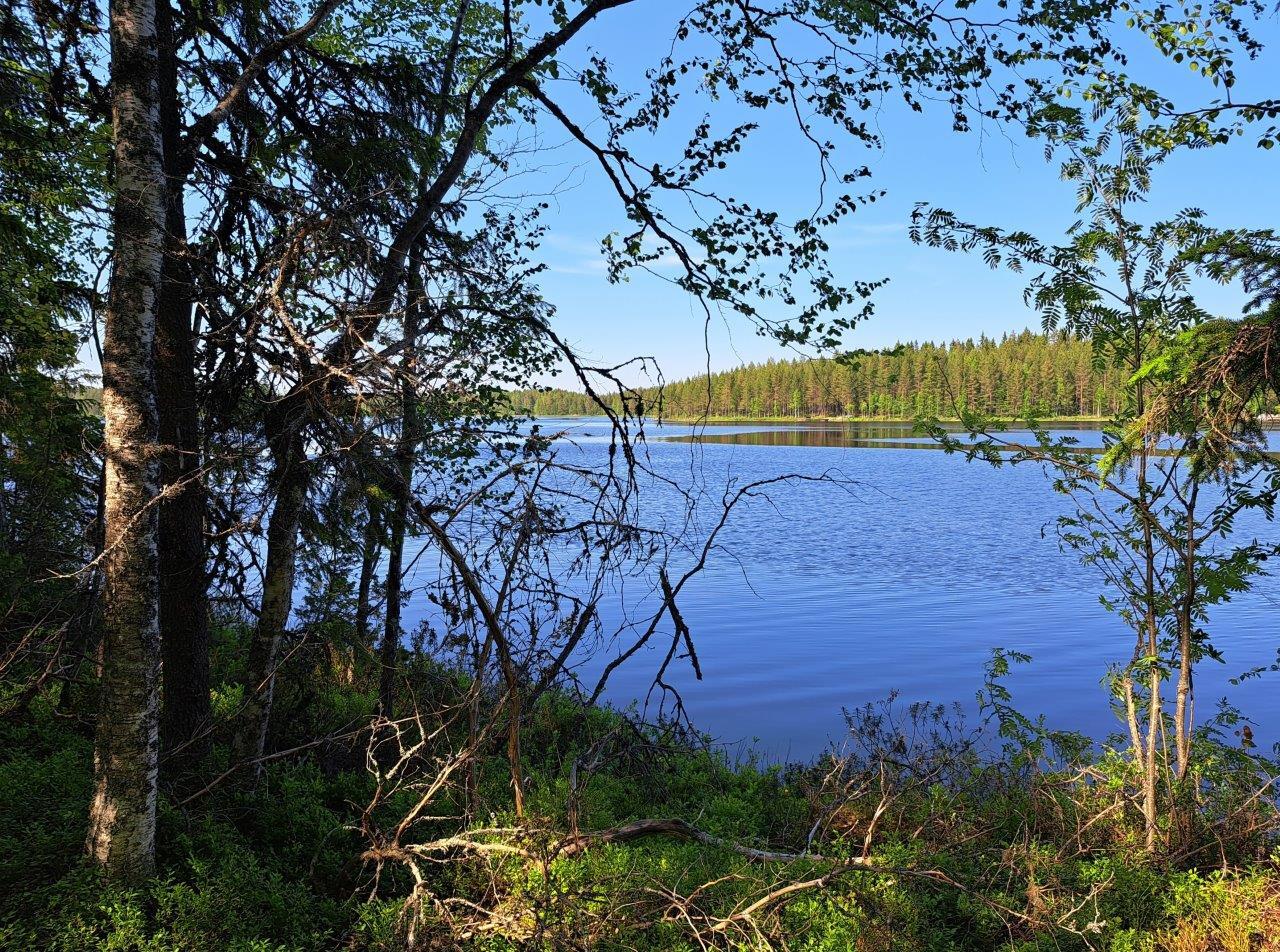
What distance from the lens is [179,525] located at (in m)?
5.66

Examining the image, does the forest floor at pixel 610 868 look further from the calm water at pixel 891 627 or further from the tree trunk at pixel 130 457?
the calm water at pixel 891 627

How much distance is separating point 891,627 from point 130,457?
1290 cm

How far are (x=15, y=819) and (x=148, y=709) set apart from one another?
1403 millimetres

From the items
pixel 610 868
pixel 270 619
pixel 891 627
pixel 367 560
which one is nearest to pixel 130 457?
pixel 270 619

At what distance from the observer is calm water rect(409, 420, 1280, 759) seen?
1063 centimetres

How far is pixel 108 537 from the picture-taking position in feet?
13.1

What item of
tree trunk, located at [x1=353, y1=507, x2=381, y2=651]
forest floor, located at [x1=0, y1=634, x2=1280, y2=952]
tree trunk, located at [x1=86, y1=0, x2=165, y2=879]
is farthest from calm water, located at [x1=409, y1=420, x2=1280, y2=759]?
forest floor, located at [x1=0, y1=634, x2=1280, y2=952]

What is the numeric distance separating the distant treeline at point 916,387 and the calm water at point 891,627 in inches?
68.7

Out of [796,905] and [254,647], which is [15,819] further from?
[796,905]

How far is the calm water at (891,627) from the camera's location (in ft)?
34.9

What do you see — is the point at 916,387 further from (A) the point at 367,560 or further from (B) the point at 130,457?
(B) the point at 130,457

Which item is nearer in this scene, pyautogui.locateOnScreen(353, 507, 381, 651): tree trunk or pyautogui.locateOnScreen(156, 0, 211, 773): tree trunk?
pyautogui.locateOnScreen(156, 0, 211, 773): tree trunk

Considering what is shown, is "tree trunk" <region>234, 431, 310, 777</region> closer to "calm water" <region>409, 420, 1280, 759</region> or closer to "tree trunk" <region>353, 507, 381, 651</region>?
"tree trunk" <region>353, 507, 381, 651</region>

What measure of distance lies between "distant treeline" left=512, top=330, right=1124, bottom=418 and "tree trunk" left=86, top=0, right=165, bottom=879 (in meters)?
3.14
